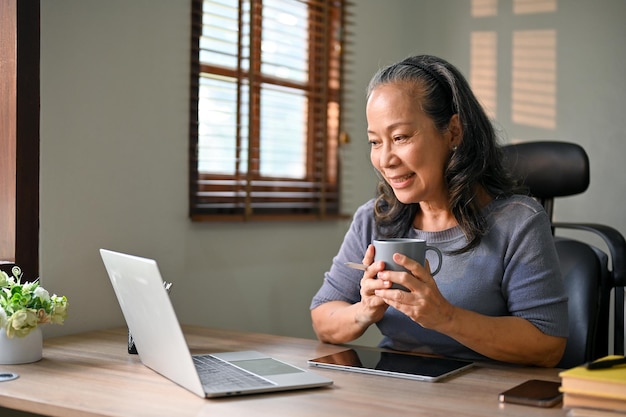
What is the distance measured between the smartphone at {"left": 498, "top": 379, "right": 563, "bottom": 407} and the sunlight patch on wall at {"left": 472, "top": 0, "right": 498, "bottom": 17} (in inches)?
91.0

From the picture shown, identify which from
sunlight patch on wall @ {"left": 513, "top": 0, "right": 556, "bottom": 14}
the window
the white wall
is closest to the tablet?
the white wall

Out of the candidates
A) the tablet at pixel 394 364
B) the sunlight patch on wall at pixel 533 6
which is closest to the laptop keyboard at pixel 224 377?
the tablet at pixel 394 364

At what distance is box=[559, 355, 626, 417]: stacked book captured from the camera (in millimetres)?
1240

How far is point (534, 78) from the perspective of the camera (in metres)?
3.40

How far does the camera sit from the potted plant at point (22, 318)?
1696 millimetres

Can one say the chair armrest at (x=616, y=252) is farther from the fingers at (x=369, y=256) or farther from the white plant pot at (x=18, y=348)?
the white plant pot at (x=18, y=348)

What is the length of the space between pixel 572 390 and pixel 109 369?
0.88 meters

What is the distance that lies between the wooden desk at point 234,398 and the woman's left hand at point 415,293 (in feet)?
0.44

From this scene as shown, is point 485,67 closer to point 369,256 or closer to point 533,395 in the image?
point 369,256

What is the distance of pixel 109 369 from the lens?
1.66 m

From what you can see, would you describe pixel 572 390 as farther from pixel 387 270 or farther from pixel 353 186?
pixel 353 186

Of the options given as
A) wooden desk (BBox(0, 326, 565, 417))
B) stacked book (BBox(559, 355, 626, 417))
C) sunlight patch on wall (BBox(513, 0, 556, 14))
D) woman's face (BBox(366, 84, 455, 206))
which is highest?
sunlight patch on wall (BBox(513, 0, 556, 14))

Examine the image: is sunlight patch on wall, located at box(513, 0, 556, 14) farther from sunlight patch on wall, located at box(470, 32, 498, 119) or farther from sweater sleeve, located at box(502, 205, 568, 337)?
sweater sleeve, located at box(502, 205, 568, 337)

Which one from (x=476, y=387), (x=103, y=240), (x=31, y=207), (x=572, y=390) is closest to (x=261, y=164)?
(x=103, y=240)
